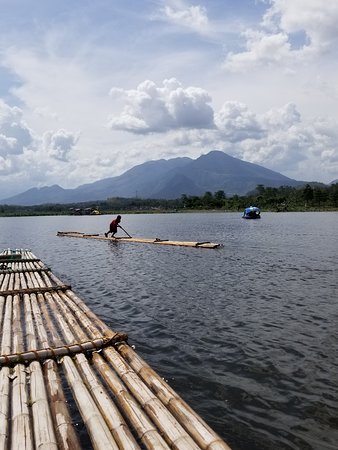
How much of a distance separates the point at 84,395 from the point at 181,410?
204 cm

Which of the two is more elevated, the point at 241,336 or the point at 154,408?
the point at 154,408

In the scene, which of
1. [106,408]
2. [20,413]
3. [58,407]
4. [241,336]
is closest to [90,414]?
[106,408]

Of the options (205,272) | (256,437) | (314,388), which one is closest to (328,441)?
(256,437)

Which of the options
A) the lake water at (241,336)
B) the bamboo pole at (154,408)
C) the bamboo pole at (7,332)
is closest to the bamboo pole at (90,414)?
the bamboo pole at (154,408)

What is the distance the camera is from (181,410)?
6.85 metres

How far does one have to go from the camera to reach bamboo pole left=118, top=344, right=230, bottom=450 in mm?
5887

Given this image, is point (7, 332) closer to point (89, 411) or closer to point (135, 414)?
point (89, 411)

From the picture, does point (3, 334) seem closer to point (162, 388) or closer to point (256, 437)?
point (162, 388)

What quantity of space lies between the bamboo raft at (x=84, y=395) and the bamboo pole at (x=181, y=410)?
0.02m

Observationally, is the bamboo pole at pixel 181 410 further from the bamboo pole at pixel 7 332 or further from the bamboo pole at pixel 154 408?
the bamboo pole at pixel 7 332

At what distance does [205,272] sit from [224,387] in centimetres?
1724

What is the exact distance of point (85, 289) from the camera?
23219 mm

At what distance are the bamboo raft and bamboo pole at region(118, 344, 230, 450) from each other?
16mm

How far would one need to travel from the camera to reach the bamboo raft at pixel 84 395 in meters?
6.04
